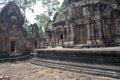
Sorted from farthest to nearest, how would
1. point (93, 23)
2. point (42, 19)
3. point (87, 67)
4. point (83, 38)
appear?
1. point (42, 19)
2. point (83, 38)
3. point (93, 23)
4. point (87, 67)

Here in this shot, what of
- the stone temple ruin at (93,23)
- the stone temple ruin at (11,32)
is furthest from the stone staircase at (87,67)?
the stone temple ruin at (11,32)

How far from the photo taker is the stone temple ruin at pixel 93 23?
36.1ft

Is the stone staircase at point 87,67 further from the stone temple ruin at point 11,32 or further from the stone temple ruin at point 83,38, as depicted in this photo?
the stone temple ruin at point 11,32

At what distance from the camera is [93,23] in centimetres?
1124

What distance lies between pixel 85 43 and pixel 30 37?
13.7m

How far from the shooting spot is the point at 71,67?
27.6 ft

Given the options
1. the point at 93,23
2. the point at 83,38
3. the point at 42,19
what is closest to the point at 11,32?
the point at 83,38

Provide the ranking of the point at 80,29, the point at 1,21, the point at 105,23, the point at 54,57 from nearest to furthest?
the point at 54,57 → the point at 105,23 → the point at 80,29 → the point at 1,21

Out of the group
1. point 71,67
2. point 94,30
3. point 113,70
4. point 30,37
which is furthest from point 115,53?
point 30,37

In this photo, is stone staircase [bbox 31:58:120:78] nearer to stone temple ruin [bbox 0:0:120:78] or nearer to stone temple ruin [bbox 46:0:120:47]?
stone temple ruin [bbox 0:0:120:78]

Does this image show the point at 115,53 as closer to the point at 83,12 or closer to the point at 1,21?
the point at 83,12

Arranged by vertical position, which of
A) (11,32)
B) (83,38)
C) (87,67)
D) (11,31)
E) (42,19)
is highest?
(42,19)

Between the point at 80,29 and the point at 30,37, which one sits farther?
the point at 30,37

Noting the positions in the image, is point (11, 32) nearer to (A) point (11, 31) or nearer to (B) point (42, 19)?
(A) point (11, 31)
